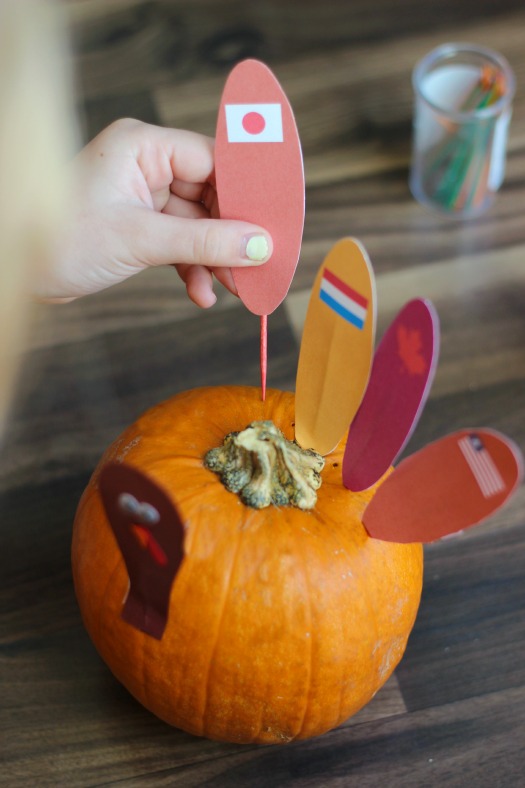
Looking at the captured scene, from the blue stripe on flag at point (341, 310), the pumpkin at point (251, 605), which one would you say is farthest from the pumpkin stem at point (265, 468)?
the blue stripe on flag at point (341, 310)

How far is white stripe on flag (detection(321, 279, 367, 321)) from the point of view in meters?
0.67

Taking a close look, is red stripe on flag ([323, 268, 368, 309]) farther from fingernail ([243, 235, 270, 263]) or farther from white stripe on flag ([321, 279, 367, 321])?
fingernail ([243, 235, 270, 263])

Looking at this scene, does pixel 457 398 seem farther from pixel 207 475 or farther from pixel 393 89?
pixel 393 89

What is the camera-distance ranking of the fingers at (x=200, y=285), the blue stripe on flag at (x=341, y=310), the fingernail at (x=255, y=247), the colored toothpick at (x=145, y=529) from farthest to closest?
the fingers at (x=200, y=285), the fingernail at (x=255, y=247), the blue stripe on flag at (x=341, y=310), the colored toothpick at (x=145, y=529)

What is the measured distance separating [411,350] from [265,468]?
151mm

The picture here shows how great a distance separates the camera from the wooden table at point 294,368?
85 cm

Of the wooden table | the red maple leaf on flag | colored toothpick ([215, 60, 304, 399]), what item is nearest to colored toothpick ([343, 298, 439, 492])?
the red maple leaf on flag

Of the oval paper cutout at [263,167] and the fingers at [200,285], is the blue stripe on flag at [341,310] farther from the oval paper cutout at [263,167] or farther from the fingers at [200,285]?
the fingers at [200,285]

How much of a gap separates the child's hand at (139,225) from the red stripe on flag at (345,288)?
4.7 inches

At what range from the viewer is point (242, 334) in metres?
1.15

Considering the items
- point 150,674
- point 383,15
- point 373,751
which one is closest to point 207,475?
point 150,674

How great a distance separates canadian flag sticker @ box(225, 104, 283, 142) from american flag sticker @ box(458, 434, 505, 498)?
0.95ft

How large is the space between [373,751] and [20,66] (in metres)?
0.67

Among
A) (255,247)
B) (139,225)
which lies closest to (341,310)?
(255,247)
